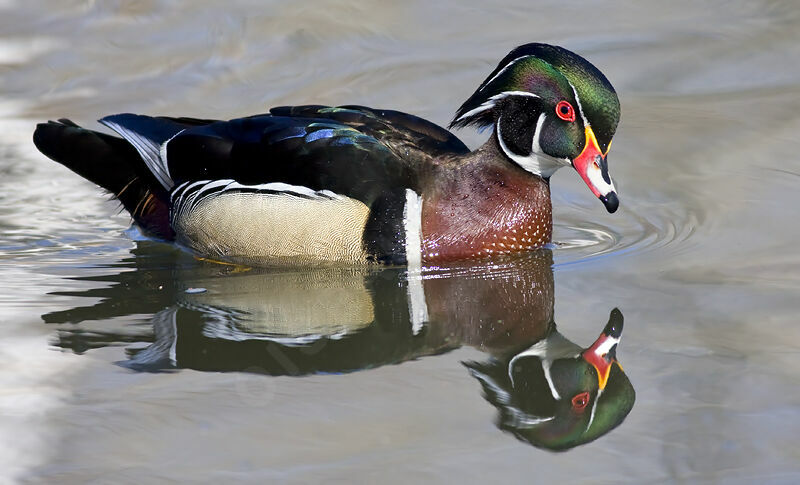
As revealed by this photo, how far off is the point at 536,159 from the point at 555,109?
1.21 feet

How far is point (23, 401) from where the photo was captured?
466 centimetres

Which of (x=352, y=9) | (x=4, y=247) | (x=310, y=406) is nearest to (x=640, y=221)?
(x=310, y=406)

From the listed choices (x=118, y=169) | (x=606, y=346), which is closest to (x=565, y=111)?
(x=606, y=346)

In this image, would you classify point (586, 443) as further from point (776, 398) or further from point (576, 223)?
point (576, 223)

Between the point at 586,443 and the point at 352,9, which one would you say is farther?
the point at 352,9

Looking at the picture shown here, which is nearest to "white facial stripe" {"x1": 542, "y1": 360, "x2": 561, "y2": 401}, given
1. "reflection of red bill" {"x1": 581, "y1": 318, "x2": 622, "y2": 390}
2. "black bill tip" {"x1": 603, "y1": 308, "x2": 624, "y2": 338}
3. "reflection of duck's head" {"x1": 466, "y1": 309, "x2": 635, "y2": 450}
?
"reflection of duck's head" {"x1": 466, "y1": 309, "x2": 635, "y2": 450}

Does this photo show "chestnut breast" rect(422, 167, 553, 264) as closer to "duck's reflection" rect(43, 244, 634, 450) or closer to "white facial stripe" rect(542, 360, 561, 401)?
"duck's reflection" rect(43, 244, 634, 450)

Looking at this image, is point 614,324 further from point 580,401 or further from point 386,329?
point 386,329

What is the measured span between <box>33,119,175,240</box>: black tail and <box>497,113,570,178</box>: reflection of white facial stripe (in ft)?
6.37

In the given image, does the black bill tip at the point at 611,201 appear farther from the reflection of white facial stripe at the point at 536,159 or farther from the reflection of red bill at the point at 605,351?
the reflection of red bill at the point at 605,351

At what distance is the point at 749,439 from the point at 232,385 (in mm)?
1934

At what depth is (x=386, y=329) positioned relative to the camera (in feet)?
17.8

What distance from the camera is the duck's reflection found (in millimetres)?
4691

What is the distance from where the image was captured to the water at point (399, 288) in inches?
169
